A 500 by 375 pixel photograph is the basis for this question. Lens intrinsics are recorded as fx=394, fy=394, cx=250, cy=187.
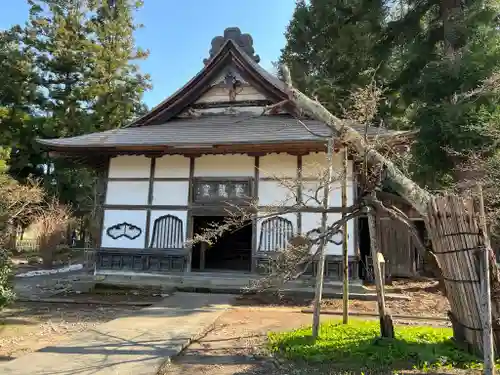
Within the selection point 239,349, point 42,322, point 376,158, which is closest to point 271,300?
point 239,349

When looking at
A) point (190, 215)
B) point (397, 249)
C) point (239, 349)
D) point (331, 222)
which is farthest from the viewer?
point (397, 249)

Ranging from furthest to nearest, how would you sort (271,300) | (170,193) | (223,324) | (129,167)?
(129,167) → (170,193) → (271,300) → (223,324)

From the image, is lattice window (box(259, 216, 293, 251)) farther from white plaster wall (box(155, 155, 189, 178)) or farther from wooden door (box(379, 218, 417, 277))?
wooden door (box(379, 218, 417, 277))

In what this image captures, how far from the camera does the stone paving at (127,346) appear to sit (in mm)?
4477

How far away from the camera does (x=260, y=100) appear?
12.7m

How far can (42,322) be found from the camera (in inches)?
295

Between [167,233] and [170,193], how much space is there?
1176 millimetres

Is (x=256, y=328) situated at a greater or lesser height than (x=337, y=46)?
lesser

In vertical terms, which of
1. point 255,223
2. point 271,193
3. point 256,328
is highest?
point 271,193

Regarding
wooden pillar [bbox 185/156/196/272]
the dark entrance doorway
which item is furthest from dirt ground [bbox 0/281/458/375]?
the dark entrance doorway

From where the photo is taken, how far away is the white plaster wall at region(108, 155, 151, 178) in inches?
471

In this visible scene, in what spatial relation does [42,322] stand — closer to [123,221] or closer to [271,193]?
[123,221]

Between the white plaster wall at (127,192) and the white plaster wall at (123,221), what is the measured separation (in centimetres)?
30

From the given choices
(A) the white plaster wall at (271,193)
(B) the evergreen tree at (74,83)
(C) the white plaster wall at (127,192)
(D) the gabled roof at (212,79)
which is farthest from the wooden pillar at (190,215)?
(B) the evergreen tree at (74,83)
